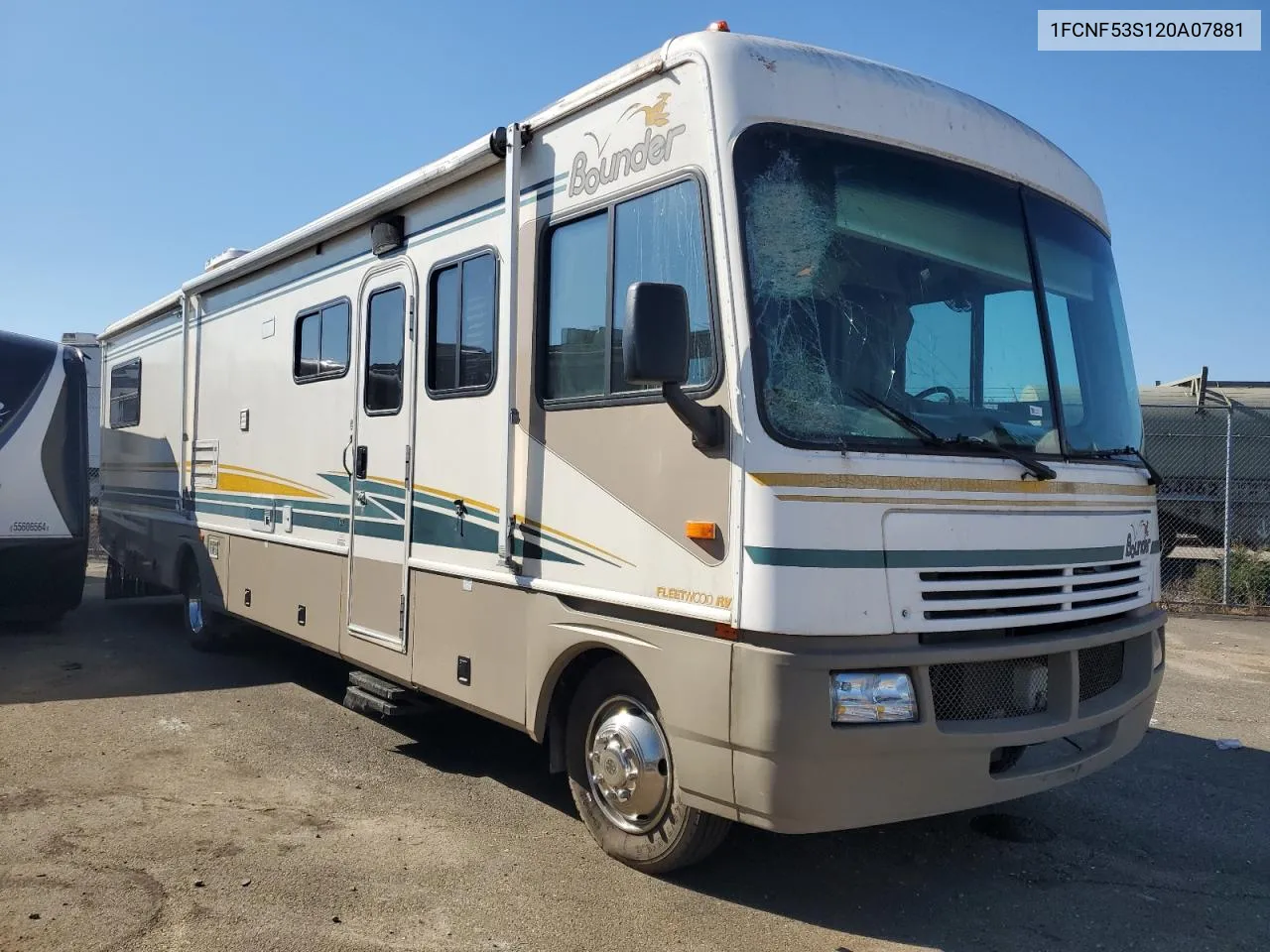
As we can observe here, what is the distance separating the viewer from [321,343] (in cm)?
665

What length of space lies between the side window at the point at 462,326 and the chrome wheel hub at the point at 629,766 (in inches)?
68.2

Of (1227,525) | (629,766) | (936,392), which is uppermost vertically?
(936,392)

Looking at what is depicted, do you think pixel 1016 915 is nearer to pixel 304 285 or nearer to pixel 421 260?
pixel 421 260

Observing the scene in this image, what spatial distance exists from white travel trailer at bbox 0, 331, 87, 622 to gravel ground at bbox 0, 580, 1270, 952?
299cm

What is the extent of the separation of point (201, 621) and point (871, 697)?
6828 mm

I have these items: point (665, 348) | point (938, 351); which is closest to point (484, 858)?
point (665, 348)

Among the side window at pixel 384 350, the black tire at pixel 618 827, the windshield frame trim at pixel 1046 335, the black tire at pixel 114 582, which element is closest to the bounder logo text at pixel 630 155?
the windshield frame trim at pixel 1046 335

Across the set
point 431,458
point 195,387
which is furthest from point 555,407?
point 195,387

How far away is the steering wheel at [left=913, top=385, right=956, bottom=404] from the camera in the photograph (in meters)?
3.84

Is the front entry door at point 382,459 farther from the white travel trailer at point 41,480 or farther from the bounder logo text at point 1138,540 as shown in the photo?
the white travel trailer at point 41,480

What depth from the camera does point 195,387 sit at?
28.7 ft

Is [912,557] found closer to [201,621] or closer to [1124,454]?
[1124,454]

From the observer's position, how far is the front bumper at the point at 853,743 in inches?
135

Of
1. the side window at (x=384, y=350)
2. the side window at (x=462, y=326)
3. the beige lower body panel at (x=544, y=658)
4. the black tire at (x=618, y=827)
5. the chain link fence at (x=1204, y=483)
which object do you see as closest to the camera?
the beige lower body panel at (x=544, y=658)
